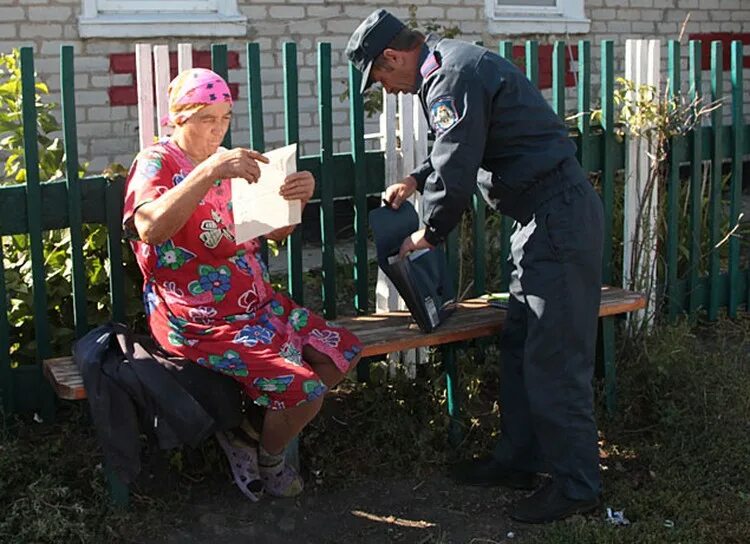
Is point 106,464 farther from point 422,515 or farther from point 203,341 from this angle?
point 422,515

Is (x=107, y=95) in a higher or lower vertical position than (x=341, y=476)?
higher

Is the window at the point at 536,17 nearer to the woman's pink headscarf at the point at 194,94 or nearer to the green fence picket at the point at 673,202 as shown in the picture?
the green fence picket at the point at 673,202

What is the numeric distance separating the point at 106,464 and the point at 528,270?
1436 mm

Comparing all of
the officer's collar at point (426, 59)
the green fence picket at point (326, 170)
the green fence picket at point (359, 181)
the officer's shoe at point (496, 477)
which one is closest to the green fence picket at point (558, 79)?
the green fence picket at point (359, 181)

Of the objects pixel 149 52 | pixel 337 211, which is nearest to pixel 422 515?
pixel 149 52

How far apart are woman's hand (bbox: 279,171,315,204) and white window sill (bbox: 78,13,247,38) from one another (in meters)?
3.85

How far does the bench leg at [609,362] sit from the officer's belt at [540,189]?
Answer: 0.89 m

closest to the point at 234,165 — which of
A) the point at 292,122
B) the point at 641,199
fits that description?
the point at 292,122

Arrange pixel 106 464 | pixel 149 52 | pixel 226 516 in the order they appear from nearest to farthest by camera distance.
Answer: pixel 106 464
pixel 226 516
pixel 149 52

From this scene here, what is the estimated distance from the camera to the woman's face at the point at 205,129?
11.0 feet

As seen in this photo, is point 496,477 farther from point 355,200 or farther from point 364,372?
point 355,200

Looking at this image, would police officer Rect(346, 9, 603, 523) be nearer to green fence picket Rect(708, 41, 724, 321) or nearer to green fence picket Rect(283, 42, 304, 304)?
green fence picket Rect(283, 42, 304, 304)

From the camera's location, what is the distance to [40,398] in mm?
3789

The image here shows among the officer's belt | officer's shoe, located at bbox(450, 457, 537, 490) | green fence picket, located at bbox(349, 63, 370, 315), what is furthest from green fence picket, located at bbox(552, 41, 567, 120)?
officer's shoe, located at bbox(450, 457, 537, 490)
